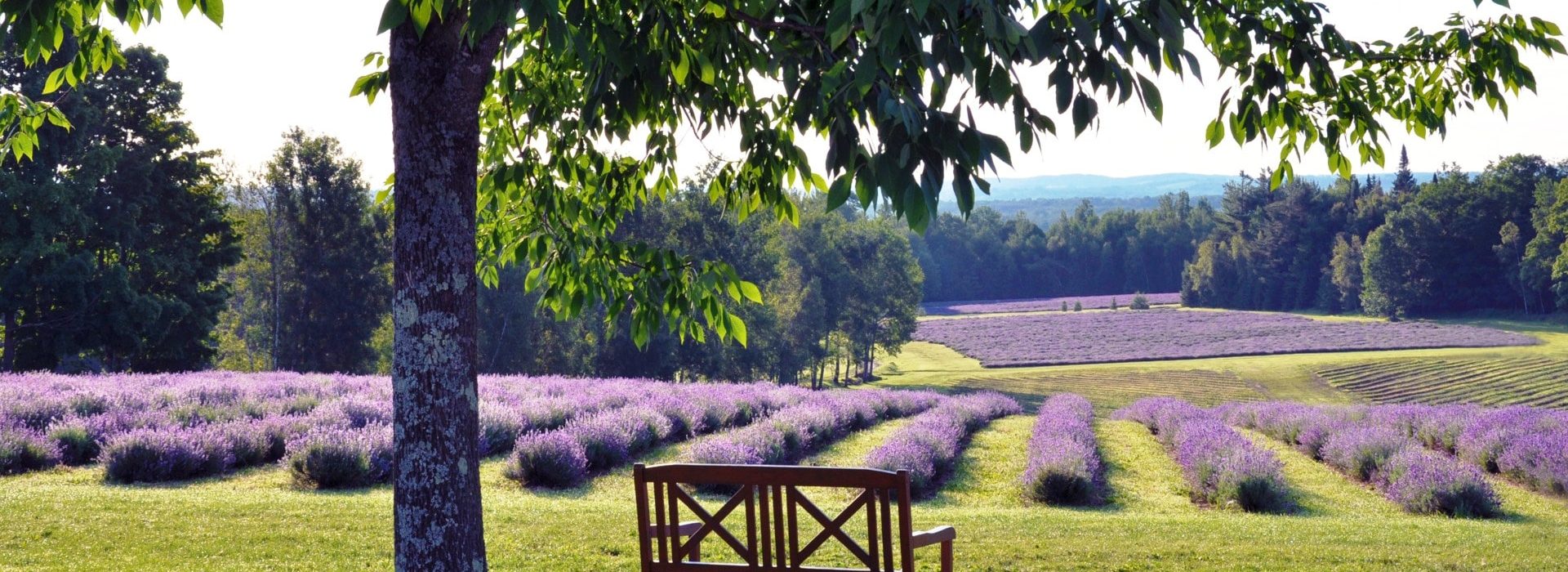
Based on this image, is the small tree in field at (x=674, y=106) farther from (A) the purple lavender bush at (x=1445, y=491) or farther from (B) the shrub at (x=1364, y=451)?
(B) the shrub at (x=1364, y=451)

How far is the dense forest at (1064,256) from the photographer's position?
115625 mm

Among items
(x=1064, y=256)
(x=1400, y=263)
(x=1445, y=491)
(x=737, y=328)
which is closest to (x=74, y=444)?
(x=737, y=328)

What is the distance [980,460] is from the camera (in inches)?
548

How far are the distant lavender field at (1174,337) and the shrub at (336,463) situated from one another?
49.1 meters

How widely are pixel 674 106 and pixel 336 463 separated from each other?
6203 mm

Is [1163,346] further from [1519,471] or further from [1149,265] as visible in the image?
[1149,265]

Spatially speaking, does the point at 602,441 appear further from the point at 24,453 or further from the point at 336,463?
the point at 24,453

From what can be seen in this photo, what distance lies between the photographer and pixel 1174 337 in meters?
66.9

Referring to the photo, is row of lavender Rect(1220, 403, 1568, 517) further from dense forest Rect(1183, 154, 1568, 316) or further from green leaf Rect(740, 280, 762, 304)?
dense forest Rect(1183, 154, 1568, 316)

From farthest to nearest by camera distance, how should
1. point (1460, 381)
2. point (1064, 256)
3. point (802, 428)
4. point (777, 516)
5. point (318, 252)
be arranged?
point (1064, 256)
point (1460, 381)
point (318, 252)
point (802, 428)
point (777, 516)

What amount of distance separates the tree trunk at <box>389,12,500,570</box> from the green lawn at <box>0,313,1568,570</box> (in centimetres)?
274

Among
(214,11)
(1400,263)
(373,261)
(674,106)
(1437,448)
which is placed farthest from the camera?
(1400,263)

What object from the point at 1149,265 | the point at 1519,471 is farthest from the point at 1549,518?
the point at 1149,265

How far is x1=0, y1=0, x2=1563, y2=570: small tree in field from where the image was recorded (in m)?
2.23
